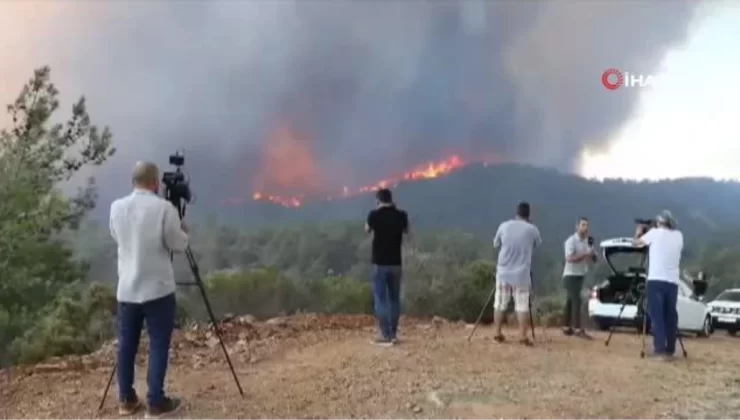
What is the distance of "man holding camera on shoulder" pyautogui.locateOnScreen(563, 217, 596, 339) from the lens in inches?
335

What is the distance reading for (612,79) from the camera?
13.8 m

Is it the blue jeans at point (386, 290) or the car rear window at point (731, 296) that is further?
the car rear window at point (731, 296)

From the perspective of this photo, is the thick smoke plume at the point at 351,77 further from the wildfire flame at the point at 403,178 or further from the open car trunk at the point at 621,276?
the open car trunk at the point at 621,276

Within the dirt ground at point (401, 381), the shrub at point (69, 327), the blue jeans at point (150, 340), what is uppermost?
the blue jeans at point (150, 340)

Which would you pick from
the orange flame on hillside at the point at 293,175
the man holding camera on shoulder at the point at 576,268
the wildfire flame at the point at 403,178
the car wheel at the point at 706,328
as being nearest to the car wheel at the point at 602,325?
the car wheel at the point at 706,328

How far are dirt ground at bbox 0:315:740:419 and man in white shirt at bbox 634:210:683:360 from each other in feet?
0.96

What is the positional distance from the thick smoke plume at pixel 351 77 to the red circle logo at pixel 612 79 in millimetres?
137

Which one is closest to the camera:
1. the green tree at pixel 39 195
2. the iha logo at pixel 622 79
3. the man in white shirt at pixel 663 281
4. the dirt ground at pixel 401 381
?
the dirt ground at pixel 401 381

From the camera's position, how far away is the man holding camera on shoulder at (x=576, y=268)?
8.51 m

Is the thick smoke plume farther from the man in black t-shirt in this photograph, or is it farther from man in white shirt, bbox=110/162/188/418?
man in white shirt, bbox=110/162/188/418

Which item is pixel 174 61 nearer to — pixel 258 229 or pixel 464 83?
pixel 258 229

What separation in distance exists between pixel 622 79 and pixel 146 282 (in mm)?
11153

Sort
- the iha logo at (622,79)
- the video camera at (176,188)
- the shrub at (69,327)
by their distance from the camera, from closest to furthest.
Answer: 1. the video camera at (176,188)
2. the shrub at (69,327)
3. the iha logo at (622,79)

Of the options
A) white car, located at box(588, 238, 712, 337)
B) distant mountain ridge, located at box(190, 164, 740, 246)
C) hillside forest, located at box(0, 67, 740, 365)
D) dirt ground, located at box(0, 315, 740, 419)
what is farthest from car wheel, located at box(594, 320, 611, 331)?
distant mountain ridge, located at box(190, 164, 740, 246)
